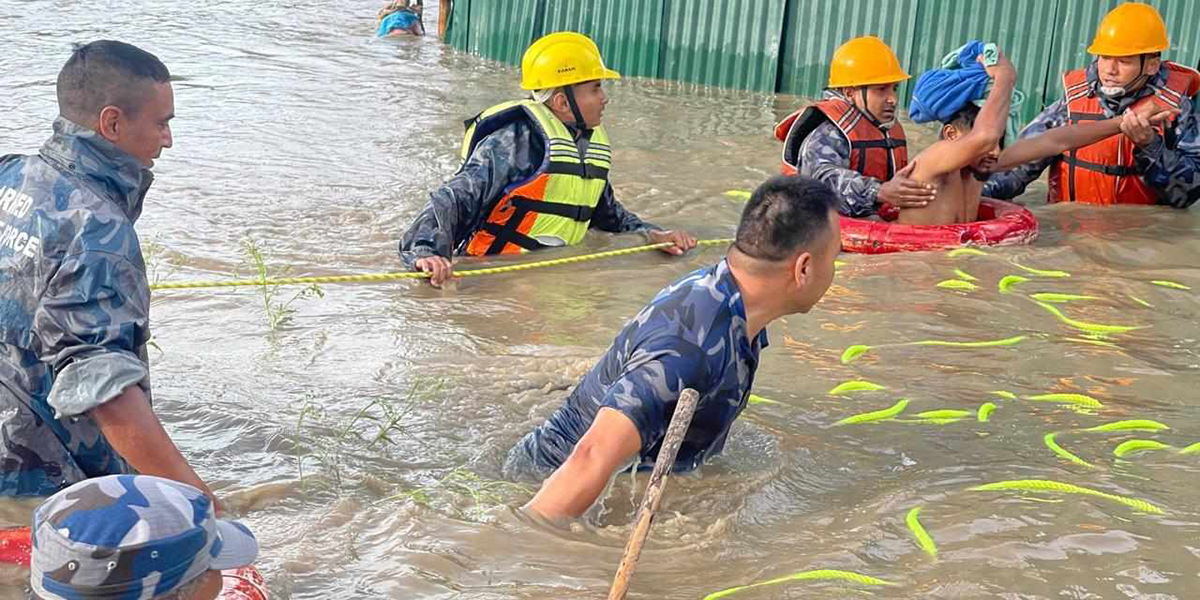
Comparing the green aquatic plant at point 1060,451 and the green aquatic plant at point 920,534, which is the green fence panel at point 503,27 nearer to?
the green aquatic plant at point 1060,451

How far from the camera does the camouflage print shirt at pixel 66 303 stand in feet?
11.7

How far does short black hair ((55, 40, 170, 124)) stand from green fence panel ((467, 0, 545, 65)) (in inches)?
438

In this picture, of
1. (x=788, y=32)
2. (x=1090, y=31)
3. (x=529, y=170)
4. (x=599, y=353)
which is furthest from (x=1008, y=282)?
(x=788, y=32)

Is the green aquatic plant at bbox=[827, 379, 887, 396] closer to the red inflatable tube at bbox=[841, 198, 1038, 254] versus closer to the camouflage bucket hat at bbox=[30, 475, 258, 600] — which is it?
the red inflatable tube at bbox=[841, 198, 1038, 254]

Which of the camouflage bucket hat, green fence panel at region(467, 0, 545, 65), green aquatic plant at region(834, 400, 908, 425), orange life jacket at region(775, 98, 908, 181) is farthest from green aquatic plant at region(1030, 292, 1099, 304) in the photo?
green fence panel at region(467, 0, 545, 65)

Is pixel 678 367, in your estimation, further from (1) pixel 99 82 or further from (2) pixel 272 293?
(2) pixel 272 293

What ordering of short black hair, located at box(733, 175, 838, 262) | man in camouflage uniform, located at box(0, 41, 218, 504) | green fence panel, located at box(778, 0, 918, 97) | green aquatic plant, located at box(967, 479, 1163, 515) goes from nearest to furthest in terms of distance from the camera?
man in camouflage uniform, located at box(0, 41, 218, 504) < short black hair, located at box(733, 175, 838, 262) < green aquatic plant, located at box(967, 479, 1163, 515) < green fence panel, located at box(778, 0, 918, 97)

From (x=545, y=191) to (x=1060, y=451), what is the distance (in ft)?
11.1

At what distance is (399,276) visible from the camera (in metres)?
6.86

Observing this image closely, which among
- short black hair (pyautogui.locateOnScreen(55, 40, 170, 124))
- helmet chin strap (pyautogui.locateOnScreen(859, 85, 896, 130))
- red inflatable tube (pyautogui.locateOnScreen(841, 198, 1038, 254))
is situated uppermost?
short black hair (pyautogui.locateOnScreen(55, 40, 170, 124))

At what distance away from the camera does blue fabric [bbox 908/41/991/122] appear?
25.3 feet

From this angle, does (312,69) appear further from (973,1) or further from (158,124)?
(158,124)

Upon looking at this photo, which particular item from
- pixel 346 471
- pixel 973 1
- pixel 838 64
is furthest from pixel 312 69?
pixel 346 471

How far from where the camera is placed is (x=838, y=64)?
27.0ft
